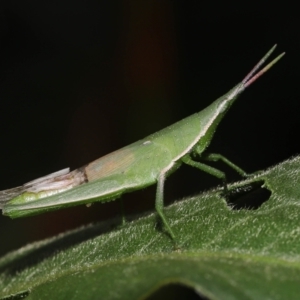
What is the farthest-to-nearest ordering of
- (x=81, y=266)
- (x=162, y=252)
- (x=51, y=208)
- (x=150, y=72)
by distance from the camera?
(x=150, y=72) < (x=51, y=208) < (x=81, y=266) < (x=162, y=252)

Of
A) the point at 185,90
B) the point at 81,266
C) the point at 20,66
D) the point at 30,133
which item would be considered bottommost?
the point at 81,266

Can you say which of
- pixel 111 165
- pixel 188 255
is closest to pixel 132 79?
pixel 111 165

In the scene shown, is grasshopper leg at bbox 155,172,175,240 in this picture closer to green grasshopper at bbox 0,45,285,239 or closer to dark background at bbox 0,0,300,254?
green grasshopper at bbox 0,45,285,239

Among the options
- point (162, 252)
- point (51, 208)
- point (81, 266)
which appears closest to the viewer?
point (162, 252)

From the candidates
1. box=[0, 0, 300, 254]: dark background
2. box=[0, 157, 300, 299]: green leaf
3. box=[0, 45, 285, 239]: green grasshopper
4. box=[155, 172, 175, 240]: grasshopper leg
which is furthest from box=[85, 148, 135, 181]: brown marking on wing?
box=[0, 0, 300, 254]: dark background

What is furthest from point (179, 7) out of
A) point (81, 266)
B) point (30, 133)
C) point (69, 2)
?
point (81, 266)

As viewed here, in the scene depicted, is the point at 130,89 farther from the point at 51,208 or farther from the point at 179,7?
the point at 51,208

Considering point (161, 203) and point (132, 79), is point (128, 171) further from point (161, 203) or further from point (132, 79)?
point (132, 79)
